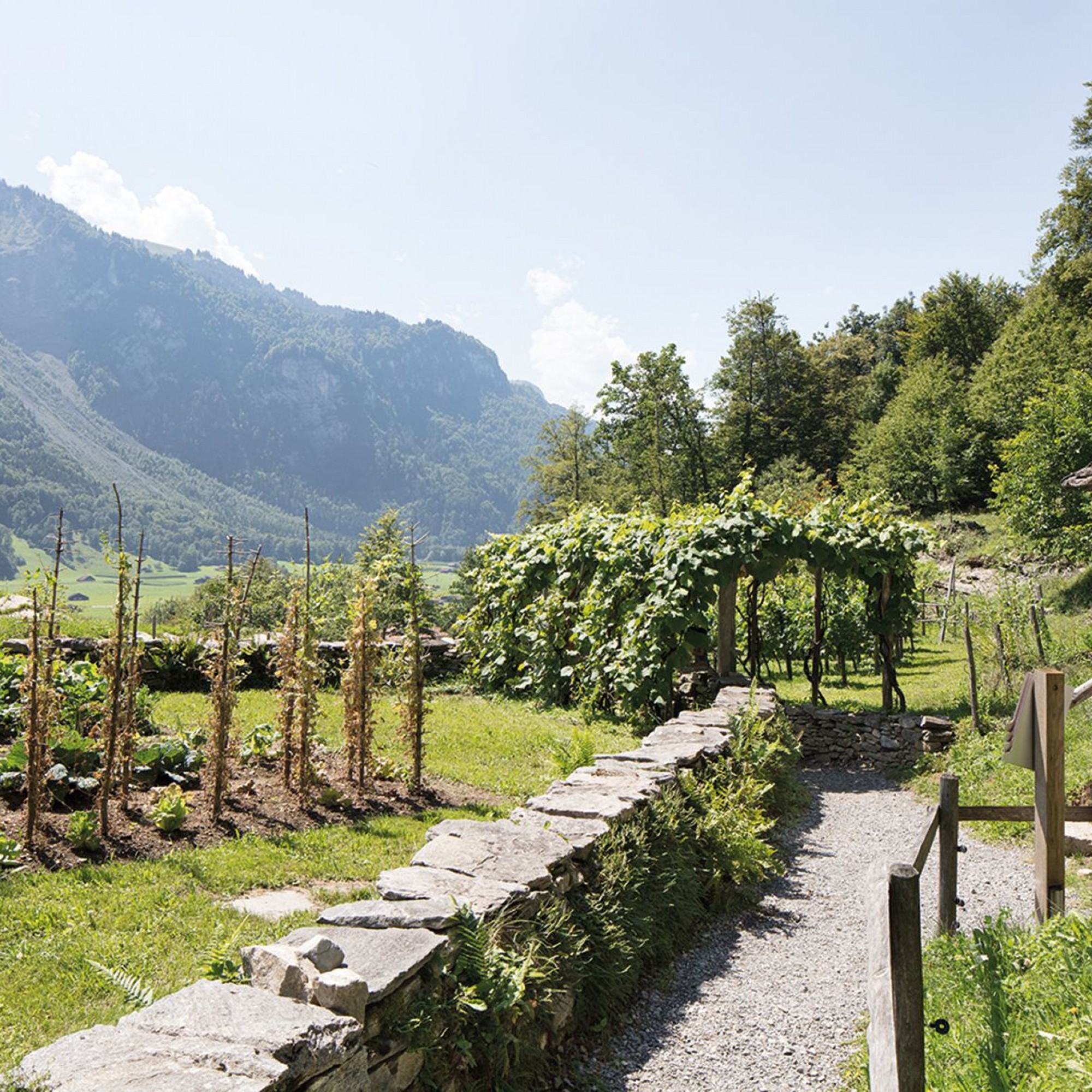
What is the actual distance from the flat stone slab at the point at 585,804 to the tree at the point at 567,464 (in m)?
37.0

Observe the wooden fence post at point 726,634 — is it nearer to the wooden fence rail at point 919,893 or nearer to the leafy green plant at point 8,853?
the wooden fence rail at point 919,893

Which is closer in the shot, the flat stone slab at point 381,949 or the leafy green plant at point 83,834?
the flat stone slab at point 381,949

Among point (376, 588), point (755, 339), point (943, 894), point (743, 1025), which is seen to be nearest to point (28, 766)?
point (376, 588)

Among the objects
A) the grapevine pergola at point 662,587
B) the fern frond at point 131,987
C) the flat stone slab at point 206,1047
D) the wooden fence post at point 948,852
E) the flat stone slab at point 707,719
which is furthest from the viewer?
the grapevine pergola at point 662,587

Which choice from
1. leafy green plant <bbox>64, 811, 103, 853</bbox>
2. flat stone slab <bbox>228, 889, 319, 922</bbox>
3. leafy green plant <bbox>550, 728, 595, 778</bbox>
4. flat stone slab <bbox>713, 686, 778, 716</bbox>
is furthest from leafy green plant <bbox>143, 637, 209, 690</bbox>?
flat stone slab <bbox>228, 889, 319, 922</bbox>

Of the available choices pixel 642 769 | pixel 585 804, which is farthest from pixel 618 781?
pixel 585 804

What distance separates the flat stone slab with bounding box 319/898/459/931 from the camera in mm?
3223

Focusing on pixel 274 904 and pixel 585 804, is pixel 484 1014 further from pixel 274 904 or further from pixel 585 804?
pixel 585 804

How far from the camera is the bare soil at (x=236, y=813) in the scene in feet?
16.2

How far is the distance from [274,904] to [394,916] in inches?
52.5

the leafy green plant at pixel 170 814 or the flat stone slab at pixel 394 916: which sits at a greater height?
the flat stone slab at pixel 394 916

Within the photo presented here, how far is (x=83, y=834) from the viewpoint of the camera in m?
4.86

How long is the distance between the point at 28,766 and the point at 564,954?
3112 millimetres

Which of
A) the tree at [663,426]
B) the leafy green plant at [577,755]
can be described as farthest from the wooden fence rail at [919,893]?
the tree at [663,426]
